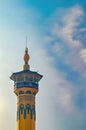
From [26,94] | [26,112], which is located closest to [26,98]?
[26,94]

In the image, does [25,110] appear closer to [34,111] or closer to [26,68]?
[34,111]

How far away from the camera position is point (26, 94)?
4538 cm

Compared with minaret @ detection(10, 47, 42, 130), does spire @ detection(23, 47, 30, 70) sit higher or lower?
higher

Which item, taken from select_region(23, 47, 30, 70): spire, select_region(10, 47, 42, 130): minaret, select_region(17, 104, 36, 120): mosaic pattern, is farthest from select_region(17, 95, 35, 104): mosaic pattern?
select_region(23, 47, 30, 70): spire

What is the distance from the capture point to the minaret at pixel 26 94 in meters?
44.2

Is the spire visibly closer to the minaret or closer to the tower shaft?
the minaret

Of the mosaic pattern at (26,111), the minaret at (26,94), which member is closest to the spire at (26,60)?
the minaret at (26,94)

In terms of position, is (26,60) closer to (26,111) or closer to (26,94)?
(26,94)

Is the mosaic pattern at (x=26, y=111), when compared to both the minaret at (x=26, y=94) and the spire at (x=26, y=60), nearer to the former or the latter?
the minaret at (x=26, y=94)

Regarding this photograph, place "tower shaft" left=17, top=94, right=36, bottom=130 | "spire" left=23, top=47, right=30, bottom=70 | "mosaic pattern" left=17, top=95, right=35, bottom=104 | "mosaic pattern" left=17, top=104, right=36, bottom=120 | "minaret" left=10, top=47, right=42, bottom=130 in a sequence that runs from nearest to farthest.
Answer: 1. "tower shaft" left=17, top=94, right=36, bottom=130
2. "minaret" left=10, top=47, right=42, bottom=130
3. "mosaic pattern" left=17, top=104, right=36, bottom=120
4. "mosaic pattern" left=17, top=95, right=35, bottom=104
5. "spire" left=23, top=47, right=30, bottom=70

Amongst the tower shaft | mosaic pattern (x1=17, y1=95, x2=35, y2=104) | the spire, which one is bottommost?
the tower shaft

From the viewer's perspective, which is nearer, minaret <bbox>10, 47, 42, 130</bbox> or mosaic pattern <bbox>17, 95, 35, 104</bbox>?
minaret <bbox>10, 47, 42, 130</bbox>

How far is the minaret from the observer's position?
145 feet

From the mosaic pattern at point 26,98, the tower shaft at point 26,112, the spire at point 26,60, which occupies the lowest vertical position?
the tower shaft at point 26,112
